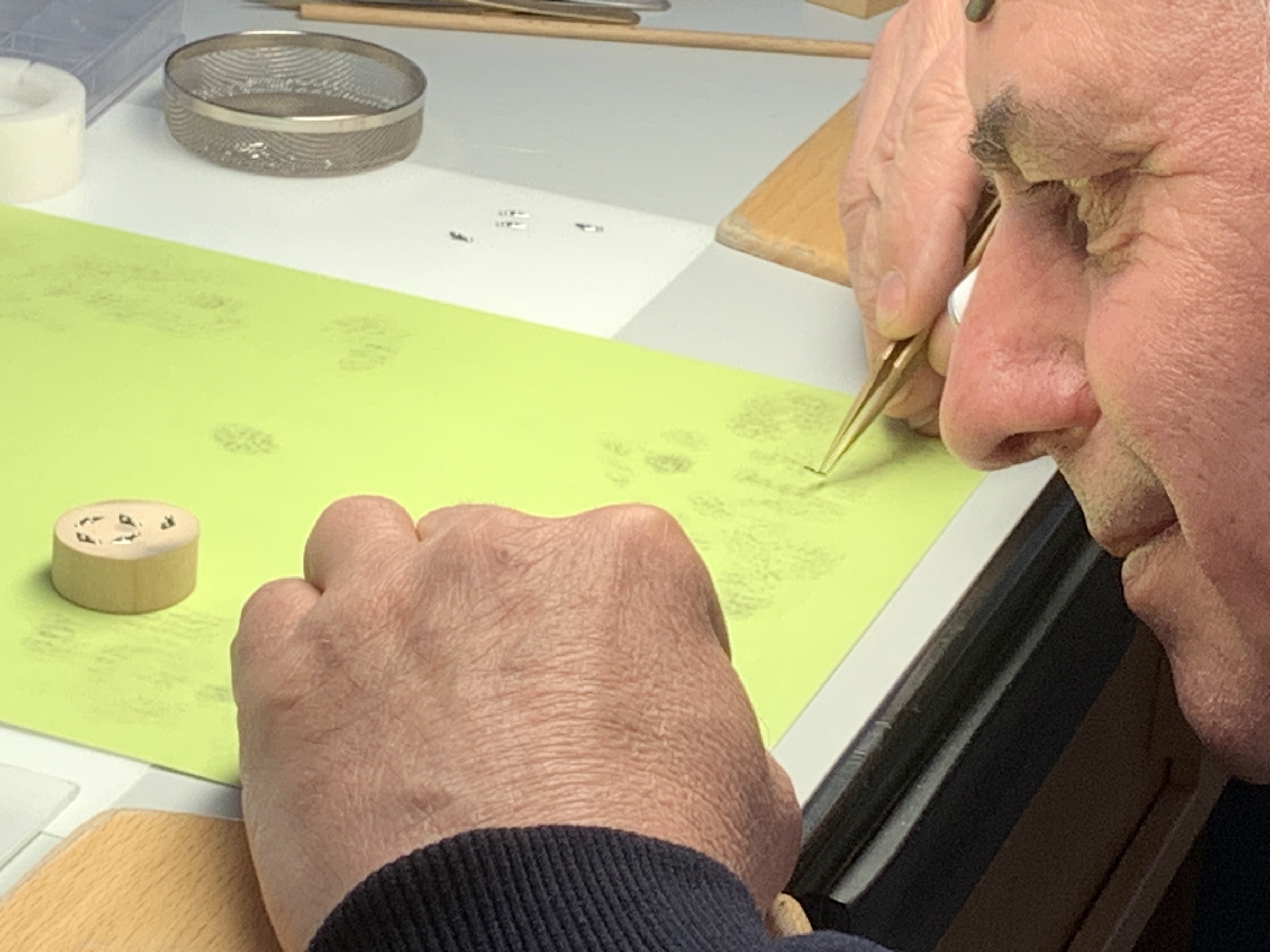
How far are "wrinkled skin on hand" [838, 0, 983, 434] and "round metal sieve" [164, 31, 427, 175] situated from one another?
362mm

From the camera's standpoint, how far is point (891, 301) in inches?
48.6

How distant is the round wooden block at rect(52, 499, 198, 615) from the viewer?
0.96 m

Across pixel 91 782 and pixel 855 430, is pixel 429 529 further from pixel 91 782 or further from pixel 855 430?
pixel 855 430

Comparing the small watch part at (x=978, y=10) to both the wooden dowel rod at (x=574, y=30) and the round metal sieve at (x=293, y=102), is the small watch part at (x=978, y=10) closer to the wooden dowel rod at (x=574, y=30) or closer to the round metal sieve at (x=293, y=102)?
the round metal sieve at (x=293, y=102)

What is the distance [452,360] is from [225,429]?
0.54 ft

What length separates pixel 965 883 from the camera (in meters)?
1.07

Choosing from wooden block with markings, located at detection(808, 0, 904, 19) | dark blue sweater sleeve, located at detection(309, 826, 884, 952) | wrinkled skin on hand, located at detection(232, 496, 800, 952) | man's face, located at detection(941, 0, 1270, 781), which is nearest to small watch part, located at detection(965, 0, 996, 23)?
man's face, located at detection(941, 0, 1270, 781)

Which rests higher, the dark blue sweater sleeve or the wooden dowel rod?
the dark blue sweater sleeve

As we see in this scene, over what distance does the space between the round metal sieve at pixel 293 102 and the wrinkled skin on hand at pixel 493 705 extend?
616 millimetres

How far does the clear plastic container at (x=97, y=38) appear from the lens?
5.12 ft

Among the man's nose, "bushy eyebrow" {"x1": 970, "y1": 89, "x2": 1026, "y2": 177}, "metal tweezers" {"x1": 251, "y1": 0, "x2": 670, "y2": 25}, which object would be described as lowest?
"metal tweezers" {"x1": 251, "y1": 0, "x2": 670, "y2": 25}

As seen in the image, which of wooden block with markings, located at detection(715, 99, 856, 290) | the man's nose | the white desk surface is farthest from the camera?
wooden block with markings, located at detection(715, 99, 856, 290)

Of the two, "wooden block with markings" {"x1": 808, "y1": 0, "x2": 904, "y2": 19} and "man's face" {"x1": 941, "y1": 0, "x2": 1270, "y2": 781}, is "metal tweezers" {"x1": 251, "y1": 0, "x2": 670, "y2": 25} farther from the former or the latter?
"man's face" {"x1": 941, "y1": 0, "x2": 1270, "y2": 781}

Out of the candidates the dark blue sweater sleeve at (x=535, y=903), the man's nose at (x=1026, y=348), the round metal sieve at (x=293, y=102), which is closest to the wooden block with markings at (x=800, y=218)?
the round metal sieve at (x=293, y=102)
